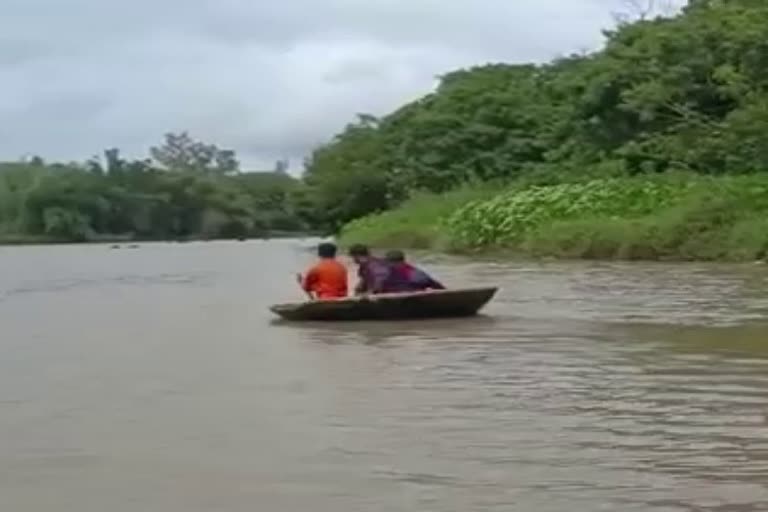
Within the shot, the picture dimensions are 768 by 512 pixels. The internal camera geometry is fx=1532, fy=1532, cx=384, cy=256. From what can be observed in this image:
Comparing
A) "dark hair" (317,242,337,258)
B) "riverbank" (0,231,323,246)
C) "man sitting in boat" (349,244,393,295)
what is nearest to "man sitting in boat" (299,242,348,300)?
"dark hair" (317,242,337,258)

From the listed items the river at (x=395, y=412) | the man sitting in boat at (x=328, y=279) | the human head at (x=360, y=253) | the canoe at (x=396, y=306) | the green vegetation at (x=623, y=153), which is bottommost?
the river at (x=395, y=412)

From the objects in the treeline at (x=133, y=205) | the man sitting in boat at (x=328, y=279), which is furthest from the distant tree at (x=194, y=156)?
the man sitting in boat at (x=328, y=279)

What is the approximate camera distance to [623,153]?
142ft

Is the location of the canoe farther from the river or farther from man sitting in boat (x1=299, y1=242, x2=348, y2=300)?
man sitting in boat (x1=299, y1=242, x2=348, y2=300)

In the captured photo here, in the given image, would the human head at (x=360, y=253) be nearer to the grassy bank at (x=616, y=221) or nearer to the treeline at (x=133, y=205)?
the grassy bank at (x=616, y=221)

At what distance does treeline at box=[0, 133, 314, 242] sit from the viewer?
10000 cm

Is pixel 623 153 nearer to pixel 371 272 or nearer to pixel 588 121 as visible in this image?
pixel 588 121

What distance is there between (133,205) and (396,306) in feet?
290

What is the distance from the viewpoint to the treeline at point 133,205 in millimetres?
100000

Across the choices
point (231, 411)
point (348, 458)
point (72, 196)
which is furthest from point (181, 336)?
point (72, 196)

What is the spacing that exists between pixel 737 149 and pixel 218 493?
1239 inches

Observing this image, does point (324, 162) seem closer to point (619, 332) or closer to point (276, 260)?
point (276, 260)

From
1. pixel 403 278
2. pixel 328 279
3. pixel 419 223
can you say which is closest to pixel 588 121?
pixel 419 223

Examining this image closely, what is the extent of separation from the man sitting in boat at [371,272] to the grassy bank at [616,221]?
53.7 feet
